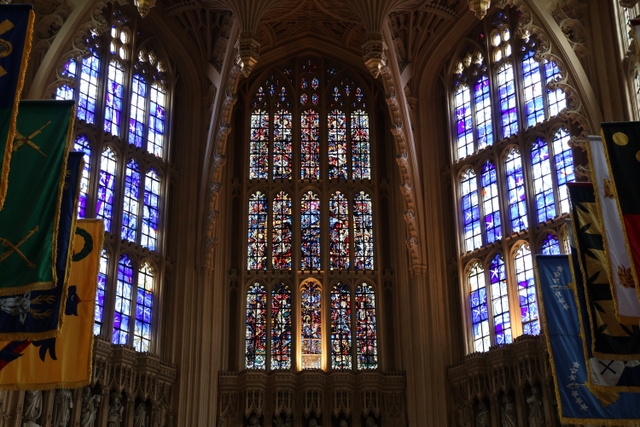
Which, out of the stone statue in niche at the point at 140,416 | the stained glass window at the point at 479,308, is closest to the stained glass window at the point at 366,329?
the stained glass window at the point at 479,308

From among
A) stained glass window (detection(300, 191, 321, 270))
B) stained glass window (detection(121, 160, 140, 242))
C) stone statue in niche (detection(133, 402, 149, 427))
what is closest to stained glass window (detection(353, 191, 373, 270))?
stained glass window (detection(300, 191, 321, 270))

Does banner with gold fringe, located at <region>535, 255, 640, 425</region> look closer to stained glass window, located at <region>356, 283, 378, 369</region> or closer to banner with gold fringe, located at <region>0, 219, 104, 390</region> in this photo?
banner with gold fringe, located at <region>0, 219, 104, 390</region>

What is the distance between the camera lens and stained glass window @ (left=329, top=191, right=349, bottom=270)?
1156 inches

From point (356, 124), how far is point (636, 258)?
1810 centimetres

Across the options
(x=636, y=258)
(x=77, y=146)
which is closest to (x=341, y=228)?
(x=77, y=146)

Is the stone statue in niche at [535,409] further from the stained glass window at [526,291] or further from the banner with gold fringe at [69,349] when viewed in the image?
the banner with gold fringe at [69,349]

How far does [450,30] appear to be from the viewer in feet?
99.0

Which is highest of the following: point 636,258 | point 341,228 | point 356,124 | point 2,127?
point 356,124

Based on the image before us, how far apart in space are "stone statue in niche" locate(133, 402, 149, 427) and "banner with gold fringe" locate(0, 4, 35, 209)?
13183mm

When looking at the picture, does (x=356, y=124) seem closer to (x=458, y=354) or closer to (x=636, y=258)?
(x=458, y=354)

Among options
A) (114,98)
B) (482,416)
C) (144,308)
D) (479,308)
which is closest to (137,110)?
(114,98)

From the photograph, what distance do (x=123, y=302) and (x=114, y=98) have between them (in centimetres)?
597

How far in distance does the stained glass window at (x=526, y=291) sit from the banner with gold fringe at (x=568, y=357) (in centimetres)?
546

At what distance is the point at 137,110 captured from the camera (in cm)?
2886
